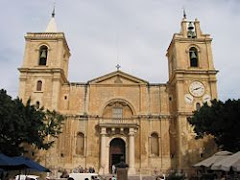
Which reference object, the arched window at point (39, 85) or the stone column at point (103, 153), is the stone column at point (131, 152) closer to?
the stone column at point (103, 153)

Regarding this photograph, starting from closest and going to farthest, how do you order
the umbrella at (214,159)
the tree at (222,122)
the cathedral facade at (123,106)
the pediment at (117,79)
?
the umbrella at (214,159) < the tree at (222,122) < the cathedral facade at (123,106) < the pediment at (117,79)

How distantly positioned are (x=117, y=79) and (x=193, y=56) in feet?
29.0

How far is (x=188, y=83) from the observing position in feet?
98.0

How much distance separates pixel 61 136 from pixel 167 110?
1149 cm

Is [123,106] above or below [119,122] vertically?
above

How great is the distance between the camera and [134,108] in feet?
99.5

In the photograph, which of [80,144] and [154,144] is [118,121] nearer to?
[154,144]

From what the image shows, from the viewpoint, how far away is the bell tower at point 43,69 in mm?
28953

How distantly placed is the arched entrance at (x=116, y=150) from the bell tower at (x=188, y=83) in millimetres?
5166

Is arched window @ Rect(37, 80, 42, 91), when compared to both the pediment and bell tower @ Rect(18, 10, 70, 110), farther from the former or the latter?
the pediment

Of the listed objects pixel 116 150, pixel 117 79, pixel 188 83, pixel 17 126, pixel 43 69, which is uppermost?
pixel 43 69

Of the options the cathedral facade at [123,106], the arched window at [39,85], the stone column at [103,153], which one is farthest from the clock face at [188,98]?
the arched window at [39,85]

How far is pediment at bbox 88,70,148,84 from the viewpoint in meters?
31.4

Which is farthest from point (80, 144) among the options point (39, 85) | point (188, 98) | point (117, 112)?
point (188, 98)
